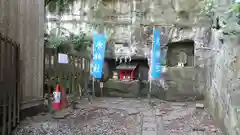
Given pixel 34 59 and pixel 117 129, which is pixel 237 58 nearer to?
pixel 117 129

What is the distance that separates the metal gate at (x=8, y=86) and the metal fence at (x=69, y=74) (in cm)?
201

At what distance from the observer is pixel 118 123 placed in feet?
20.2

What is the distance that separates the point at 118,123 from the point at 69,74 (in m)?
3.28

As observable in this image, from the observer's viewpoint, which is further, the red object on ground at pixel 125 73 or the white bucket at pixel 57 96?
the red object on ground at pixel 125 73

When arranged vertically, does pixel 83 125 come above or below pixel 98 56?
below

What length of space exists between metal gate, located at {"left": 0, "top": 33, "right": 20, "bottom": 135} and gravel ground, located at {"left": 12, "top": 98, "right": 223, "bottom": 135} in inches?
11.8

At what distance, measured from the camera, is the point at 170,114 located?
775 cm

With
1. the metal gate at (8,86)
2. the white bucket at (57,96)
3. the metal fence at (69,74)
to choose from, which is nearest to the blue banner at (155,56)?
the metal fence at (69,74)

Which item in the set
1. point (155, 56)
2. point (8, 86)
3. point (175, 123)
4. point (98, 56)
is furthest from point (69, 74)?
point (175, 123)

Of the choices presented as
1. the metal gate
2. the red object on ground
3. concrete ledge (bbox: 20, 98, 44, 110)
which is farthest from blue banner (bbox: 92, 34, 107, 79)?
the metal gate

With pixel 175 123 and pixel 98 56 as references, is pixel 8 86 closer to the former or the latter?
pixel 175 123

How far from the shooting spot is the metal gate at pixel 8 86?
4398mm

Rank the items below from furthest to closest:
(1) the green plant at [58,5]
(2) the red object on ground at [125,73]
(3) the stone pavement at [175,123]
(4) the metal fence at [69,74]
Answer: (1) the green plant at [58,5] → (2) the red object on ground at [125,73] → (4) the metal fence at [69,74] → (3) the stone pavement at [175,123]

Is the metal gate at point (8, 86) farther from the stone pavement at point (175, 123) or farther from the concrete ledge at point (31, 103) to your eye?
the stone pavement at point (175, 123)
